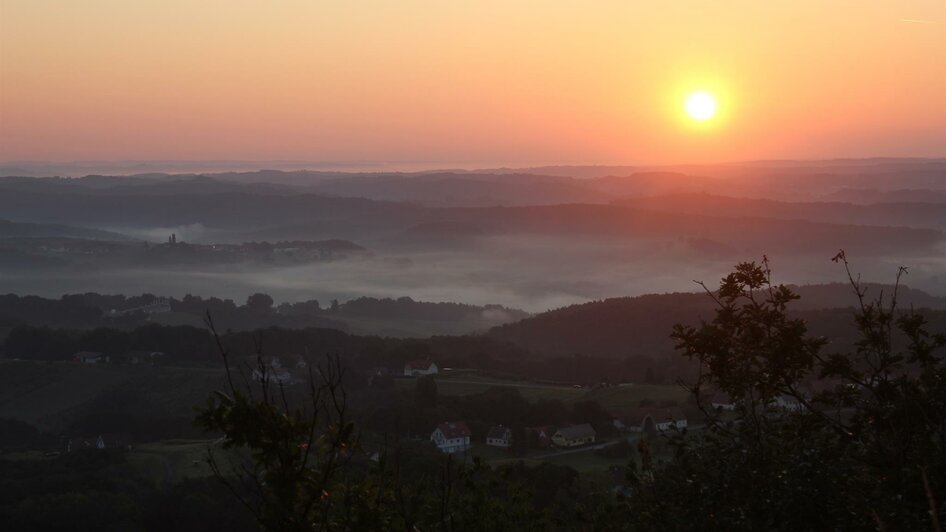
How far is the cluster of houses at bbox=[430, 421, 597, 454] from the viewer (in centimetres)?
2906

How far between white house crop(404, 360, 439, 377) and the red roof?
15350 millimetres

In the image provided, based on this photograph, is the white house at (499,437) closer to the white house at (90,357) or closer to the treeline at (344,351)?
the treeline at (344,351)

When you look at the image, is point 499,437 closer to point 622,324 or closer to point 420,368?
point 420,368

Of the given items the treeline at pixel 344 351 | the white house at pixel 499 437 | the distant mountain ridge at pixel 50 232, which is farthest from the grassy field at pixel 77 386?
the distant mountain ridge at pixel 50 232

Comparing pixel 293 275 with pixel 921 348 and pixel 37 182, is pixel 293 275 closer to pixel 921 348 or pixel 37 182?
pixel 37 182

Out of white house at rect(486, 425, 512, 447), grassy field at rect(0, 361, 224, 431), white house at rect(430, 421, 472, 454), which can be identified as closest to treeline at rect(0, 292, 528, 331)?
grassy field at rect(0, 361, 224, 431)

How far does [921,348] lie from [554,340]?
53.1m

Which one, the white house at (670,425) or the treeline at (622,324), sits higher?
the white house at (670,425)

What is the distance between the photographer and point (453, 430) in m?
29.6

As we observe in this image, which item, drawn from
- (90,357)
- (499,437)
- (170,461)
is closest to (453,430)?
(499,437)

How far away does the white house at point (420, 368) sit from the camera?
45906 millimetres

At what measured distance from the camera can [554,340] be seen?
59.0m

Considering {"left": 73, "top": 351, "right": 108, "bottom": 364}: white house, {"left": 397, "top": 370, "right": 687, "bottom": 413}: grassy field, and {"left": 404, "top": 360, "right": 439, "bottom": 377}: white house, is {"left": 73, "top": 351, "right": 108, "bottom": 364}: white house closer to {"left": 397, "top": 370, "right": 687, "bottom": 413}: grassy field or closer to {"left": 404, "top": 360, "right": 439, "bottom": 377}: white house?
{"left": 404, "top": 360, "right": 439, "bottom": 377}: white house

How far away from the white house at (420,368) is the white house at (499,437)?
51.6 feet
